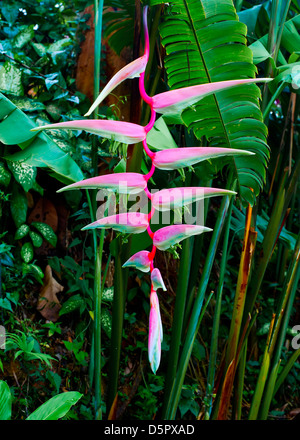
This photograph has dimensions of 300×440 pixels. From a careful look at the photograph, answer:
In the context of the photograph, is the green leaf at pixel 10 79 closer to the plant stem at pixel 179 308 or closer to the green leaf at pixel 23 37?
the green leaf at pixel 23 37

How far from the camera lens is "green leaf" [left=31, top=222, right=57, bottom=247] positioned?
1.25 metres

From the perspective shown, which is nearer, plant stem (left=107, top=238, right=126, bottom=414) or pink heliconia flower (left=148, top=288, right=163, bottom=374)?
pink heliconia flower (left=148, top=288, right=163, bottom=374)

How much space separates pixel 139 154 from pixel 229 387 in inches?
22.7

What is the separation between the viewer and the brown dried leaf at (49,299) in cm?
123

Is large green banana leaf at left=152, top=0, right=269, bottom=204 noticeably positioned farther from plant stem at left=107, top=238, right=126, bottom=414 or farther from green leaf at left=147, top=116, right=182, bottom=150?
plant stem at left=107, top=238, right=126, bottom=414

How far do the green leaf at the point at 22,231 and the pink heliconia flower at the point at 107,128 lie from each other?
927 mm

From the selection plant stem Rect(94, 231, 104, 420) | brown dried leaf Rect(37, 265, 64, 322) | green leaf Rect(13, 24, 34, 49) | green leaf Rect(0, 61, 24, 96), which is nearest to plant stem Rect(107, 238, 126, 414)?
plant stem Rect(94, 231, 104, 420)

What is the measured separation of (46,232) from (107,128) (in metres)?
0.97

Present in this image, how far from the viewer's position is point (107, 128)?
33cm

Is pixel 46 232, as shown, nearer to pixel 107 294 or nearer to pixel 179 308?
pixel 107 294

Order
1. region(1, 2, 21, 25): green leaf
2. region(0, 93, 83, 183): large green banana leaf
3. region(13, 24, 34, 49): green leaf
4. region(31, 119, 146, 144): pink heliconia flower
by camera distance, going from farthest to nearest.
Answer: region(1, 2, 21, 25): green leaf → region(13, 24, 34, 49): green leaf → region(0, 93, 83, 183): large green banana leaf → region(31, 119, 146, 144): pink heliconia flower

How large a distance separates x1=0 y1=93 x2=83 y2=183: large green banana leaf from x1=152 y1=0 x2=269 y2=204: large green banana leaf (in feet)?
0.86

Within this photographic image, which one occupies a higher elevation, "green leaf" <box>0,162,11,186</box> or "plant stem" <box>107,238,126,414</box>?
"green leaf" <box>0,162,11,186</box>
